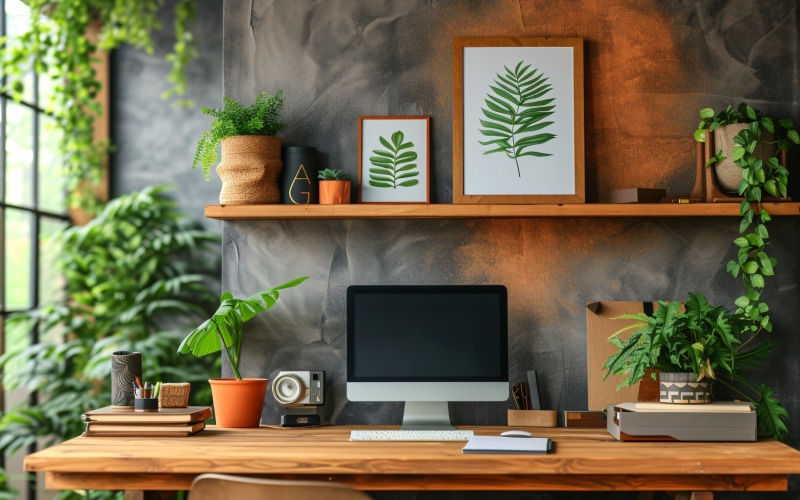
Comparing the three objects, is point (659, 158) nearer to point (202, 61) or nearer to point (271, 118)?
point (271, 118)

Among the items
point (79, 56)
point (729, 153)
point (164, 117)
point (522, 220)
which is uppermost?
point (79, 56)

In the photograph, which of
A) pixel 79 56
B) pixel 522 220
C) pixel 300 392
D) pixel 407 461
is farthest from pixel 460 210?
pixel 79 56

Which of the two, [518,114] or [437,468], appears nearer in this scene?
[437,468]

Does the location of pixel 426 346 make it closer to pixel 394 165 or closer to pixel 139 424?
pixel 394 165

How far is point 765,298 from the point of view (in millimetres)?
2990

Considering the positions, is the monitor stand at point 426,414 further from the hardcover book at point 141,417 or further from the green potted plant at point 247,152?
the green potted plant at point 247,152

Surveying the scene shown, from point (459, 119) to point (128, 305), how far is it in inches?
98.8

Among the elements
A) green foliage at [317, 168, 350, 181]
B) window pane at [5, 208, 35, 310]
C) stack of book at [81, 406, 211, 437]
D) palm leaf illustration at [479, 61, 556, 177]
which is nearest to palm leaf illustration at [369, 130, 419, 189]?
green foliage at [317, 168, 350, 181]

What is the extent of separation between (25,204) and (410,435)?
9.58 ft

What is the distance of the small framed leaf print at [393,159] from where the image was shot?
2.98 meters

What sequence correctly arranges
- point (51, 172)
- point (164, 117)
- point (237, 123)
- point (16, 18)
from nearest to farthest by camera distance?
point (237, 123) < point (16, 18) < point (51, 172) < point (164, 117)

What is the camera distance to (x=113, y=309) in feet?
15.2

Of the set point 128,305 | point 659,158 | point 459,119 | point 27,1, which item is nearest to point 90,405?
point 128,305

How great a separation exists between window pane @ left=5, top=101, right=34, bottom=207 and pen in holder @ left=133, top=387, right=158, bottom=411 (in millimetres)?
2082
